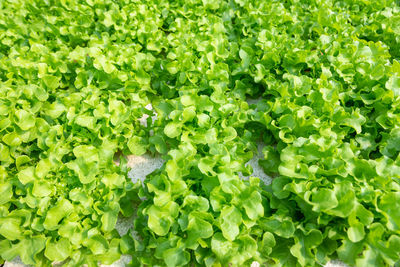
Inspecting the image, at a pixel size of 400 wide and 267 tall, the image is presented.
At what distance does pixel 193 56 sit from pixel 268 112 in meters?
0.97

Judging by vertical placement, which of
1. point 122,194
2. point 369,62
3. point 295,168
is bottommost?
point 122,194

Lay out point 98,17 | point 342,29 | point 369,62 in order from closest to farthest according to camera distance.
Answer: point 369,62
point 342,29
point 98,17

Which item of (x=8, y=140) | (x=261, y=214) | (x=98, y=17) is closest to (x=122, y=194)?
(x=261, y=214)

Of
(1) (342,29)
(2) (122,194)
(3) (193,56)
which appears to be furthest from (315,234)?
(1) (342,29)

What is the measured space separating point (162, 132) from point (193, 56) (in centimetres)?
91

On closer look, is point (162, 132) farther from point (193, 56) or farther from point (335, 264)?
point (335, 264)

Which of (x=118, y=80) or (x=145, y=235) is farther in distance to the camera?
(x=118, y=80)

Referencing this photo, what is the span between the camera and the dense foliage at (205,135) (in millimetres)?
2020

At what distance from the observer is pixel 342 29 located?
3457 millimetres

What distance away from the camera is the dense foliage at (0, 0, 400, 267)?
2.02 metres

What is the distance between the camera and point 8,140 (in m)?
2.60

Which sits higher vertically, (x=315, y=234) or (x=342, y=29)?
(x=342, y=29)

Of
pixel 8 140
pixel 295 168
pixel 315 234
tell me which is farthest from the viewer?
pixel 8 140

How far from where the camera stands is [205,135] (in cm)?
247
